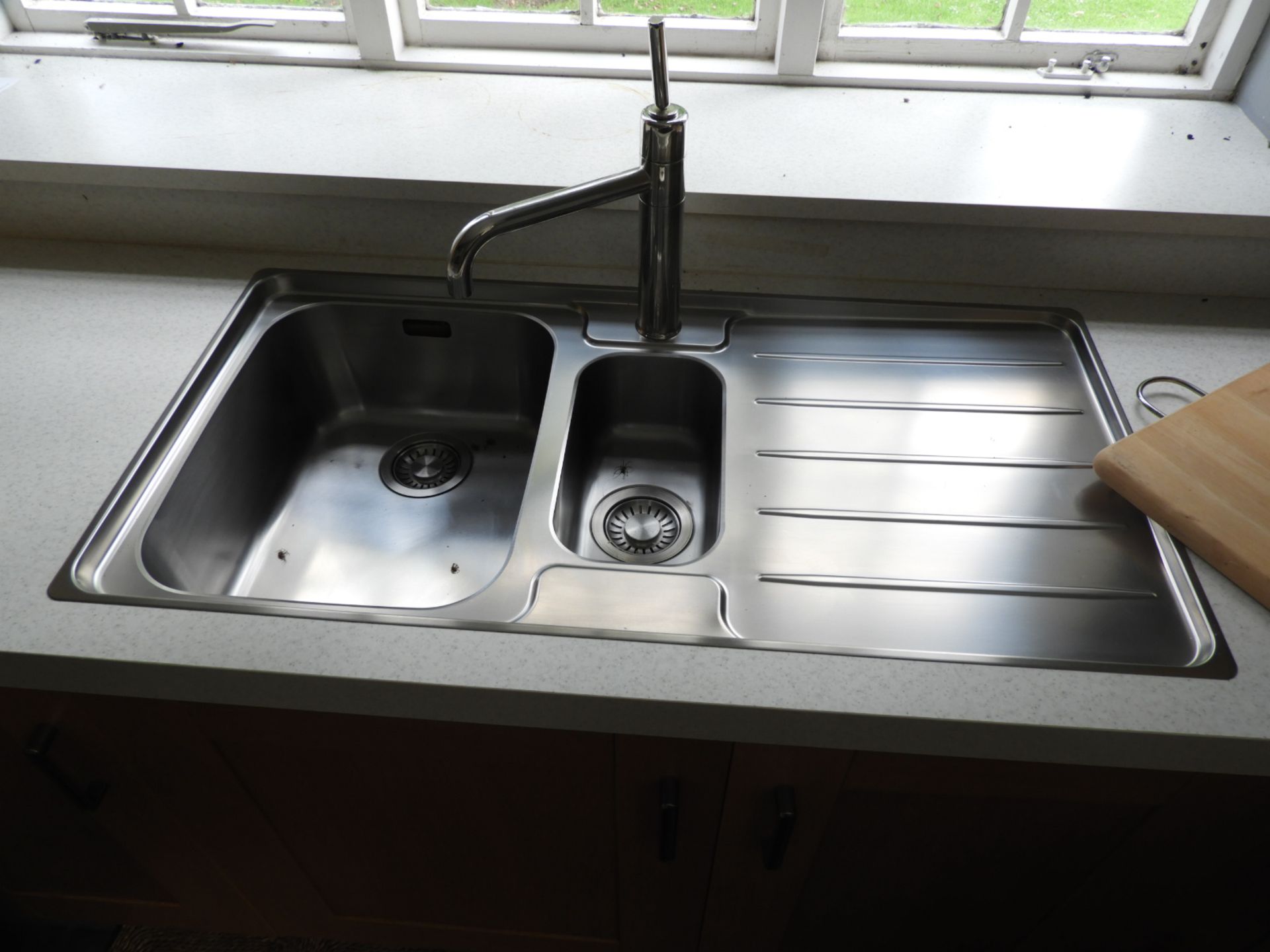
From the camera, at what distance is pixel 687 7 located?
1.36 meters

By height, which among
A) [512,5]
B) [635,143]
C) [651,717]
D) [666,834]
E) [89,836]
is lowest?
[89,836]

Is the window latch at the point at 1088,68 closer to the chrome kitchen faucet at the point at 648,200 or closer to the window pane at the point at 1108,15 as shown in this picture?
the window pane at the point at 1108,15

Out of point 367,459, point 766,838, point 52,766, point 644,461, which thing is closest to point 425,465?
point 367,459

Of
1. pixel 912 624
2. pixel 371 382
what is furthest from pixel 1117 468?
pixel 371 382

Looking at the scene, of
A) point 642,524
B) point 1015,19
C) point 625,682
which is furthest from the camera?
point 1015,19

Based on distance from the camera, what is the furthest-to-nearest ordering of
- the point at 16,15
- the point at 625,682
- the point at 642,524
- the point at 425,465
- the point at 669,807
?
the point at 16,15, the point at 425,465, the point at 642,524, the point at 669,807, the point at 625,682

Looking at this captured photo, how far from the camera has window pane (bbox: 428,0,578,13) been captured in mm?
1355

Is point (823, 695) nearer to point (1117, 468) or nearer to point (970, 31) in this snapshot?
point (1117, 468)

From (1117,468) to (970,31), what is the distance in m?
0.83

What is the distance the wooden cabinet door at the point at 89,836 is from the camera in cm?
84

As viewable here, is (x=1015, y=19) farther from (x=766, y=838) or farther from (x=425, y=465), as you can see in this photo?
(x=766, y=838)

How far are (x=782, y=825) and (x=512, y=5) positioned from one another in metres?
1.29

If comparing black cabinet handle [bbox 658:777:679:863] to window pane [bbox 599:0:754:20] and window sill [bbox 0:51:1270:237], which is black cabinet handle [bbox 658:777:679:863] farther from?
window pane [bbox 599:0:754:20]

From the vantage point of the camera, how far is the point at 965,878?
93 cm
